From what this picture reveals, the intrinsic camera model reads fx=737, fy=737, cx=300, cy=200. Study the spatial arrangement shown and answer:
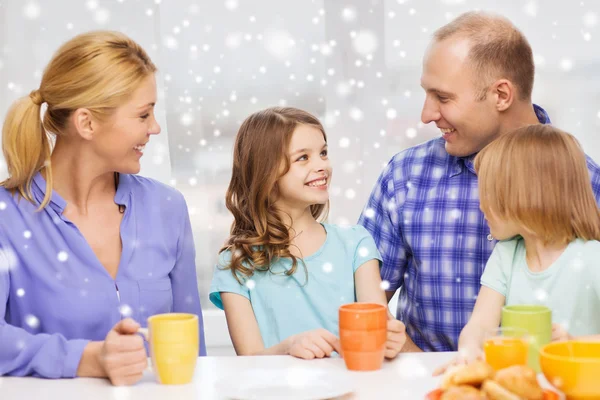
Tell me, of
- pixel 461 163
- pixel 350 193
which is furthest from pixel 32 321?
pixel 350 193

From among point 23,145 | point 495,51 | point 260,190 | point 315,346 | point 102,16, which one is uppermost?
point 102,16

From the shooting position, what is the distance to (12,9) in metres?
2.75

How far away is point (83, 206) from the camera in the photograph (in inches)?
63.9

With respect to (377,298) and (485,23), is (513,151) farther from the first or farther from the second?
(485,23)

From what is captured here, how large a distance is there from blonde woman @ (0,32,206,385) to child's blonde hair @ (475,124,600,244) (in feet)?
2.48

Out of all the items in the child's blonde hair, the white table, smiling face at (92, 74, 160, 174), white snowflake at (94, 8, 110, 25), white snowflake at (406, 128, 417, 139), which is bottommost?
the white table

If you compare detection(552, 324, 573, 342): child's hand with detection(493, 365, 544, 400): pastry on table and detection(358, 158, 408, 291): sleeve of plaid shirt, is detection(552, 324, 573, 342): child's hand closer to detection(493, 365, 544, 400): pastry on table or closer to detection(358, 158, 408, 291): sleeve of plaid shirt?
detection(493, 365, 544, 400): pastry on table

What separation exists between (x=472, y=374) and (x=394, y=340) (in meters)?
0.36

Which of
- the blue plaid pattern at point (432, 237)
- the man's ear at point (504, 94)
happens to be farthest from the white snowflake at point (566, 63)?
the man's ear at point (504, 94)

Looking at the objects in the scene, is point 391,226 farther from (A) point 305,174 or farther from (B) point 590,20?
(B) point 590,20

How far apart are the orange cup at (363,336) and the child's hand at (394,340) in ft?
0.20

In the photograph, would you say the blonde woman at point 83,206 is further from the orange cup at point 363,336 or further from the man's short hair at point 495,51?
the man's short hair at point 495,51

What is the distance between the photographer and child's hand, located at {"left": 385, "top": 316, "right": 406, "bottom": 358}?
1.27 metres

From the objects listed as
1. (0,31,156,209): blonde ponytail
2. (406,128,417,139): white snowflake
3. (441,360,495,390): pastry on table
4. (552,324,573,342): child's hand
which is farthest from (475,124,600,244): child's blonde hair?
(406,128,417,139): white snowflake
